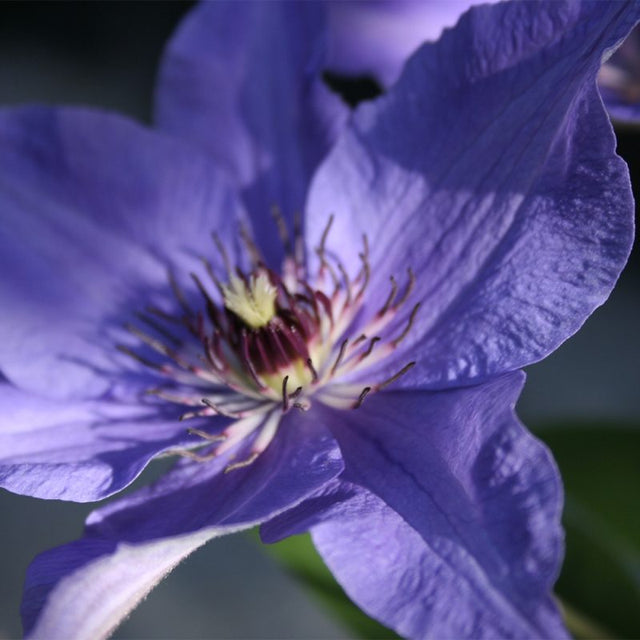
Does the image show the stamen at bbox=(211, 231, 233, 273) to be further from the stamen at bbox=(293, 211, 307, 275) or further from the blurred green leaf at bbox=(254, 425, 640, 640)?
the blurred green leaf at bbox=(254, 425, 640, 640)

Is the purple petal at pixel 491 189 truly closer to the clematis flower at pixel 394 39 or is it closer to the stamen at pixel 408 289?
the stamen at pixel 408 289

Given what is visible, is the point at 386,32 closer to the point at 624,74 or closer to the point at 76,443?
the point at 624,74

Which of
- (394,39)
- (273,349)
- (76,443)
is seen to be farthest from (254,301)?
(394,39)

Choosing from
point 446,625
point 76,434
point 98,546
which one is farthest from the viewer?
point 76,434

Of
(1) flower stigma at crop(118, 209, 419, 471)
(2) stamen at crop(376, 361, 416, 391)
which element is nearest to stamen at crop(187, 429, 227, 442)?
(1) flower stigma at crop(118, 209, 419, 471)

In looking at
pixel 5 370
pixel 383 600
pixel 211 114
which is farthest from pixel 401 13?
pixel 383 600

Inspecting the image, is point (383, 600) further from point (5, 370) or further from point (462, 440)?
point (5, 370)
